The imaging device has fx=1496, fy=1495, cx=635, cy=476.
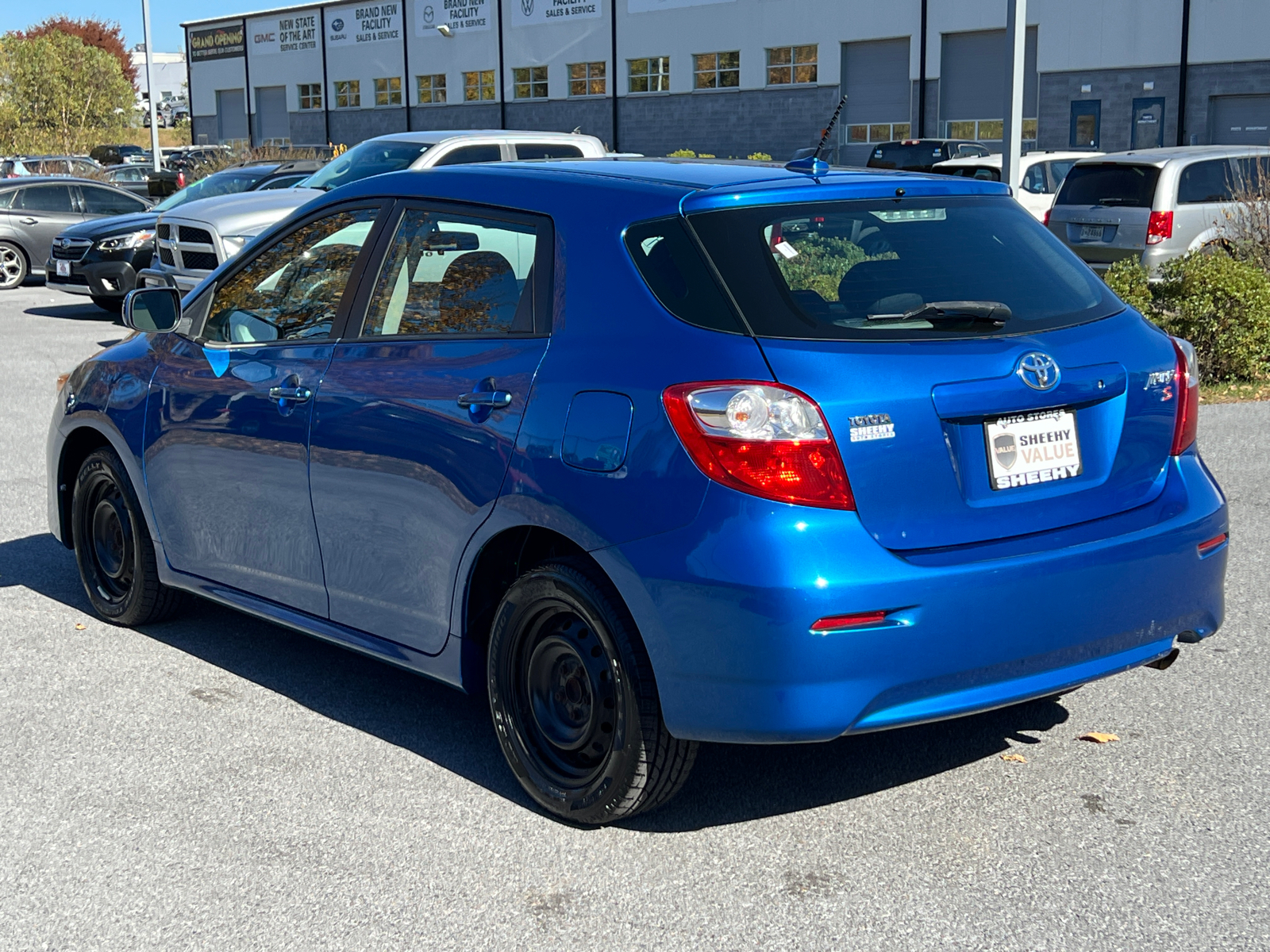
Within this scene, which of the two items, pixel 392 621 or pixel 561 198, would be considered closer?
pixel 561 198

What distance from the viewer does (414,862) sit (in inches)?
150

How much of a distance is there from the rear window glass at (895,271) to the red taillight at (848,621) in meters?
0.68

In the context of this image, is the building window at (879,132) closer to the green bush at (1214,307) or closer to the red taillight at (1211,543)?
the green bush at (1214,307)

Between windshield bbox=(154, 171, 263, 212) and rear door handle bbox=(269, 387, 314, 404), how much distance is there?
14.6m

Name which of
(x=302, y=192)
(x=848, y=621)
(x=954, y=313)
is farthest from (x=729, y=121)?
(x=848, y=621)

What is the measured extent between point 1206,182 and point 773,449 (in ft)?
47.6

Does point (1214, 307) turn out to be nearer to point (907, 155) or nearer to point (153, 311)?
point (153, 311)

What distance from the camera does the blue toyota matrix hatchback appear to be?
3.55m

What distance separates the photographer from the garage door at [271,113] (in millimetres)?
67375

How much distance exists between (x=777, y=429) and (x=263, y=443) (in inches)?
82.1

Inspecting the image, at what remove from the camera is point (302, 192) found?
14.9 m

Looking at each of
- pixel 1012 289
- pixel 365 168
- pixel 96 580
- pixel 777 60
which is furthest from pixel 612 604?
pixel 777 60

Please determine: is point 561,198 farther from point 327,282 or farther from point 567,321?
point 327,282

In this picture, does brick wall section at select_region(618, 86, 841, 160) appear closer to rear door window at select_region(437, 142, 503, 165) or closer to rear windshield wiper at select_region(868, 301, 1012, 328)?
rear door window at select_region(437, 142, 503, 165)
